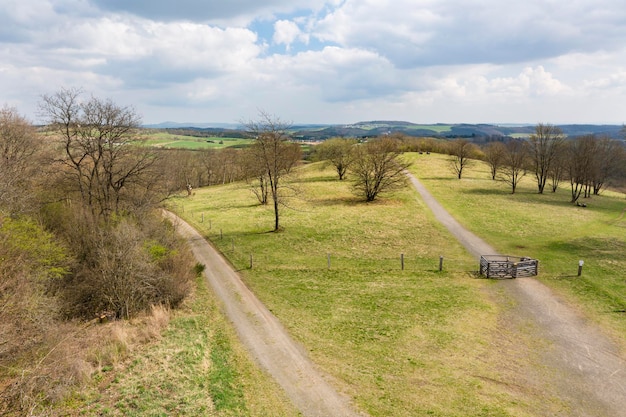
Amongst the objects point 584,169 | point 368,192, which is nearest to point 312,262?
point 368,192

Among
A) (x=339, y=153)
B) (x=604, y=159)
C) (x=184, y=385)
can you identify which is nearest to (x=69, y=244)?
(x=184, y=385)

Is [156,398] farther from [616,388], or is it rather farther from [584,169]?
[584,169]

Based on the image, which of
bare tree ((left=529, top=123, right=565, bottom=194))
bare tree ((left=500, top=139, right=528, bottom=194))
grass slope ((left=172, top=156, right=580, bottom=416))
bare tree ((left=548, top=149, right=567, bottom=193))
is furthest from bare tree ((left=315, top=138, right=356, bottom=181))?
bare tree ((left=548, top=149, right=567, bottom=193))

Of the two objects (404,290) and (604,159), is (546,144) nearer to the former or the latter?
(604,159)

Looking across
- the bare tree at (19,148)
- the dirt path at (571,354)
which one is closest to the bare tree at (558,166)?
the dirt path at (571,354)

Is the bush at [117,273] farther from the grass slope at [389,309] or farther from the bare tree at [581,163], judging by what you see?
the bare tree at [581,163]
